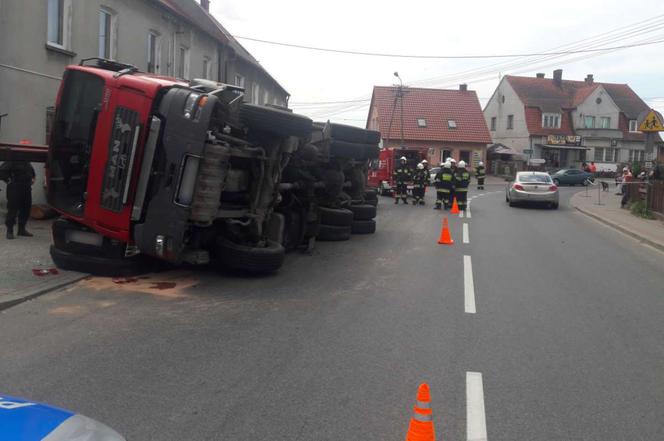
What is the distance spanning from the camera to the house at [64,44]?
1348 centimetres

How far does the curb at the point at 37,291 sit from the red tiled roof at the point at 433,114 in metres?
49.2

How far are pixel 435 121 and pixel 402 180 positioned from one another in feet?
118

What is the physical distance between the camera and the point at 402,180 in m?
25.8

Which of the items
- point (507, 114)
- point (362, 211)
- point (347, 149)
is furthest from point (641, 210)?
point (507, 114)

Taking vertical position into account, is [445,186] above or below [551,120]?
below

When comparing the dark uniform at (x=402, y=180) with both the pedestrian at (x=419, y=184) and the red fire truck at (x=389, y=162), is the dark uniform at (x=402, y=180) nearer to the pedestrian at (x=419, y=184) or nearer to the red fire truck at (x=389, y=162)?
the pedestrian at (x=419, y=184)

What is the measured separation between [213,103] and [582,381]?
484 centimetres

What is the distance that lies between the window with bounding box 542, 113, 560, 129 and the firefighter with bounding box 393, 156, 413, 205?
42268 millimetres

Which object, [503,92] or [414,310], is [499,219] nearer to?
[414,310]

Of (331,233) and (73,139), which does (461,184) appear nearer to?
(331,233)

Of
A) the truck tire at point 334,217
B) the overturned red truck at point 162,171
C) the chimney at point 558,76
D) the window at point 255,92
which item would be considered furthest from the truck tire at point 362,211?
the chimney at point 558,76

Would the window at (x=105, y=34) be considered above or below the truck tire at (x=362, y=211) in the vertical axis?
above

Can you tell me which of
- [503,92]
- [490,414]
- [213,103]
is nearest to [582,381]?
[490,414]

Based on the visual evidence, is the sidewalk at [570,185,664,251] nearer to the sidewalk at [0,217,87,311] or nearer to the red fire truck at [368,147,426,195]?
the red fire truck at [368,147,426,195]
